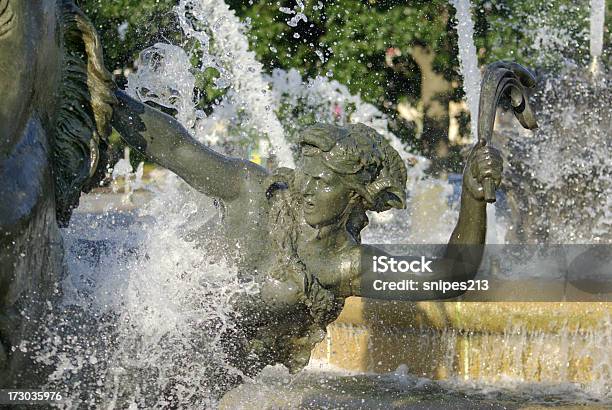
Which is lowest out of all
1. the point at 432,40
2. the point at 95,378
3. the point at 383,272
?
the point at 95,378

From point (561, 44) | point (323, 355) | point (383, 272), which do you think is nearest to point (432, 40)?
point (561, 44)

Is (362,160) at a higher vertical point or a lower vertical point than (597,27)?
lower

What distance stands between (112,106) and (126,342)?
74 cm

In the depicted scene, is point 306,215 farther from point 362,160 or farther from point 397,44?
point 397,44

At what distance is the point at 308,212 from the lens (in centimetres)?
373

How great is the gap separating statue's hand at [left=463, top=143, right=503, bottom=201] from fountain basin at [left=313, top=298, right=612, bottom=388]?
7.65 ft

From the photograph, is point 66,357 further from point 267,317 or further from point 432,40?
point 432,40

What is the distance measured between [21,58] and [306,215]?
1146 millimetres

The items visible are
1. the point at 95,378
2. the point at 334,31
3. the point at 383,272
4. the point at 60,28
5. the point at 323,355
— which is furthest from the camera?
the point at 334,31

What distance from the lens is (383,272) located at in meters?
3.81

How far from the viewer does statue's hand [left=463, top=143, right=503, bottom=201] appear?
3.60 m

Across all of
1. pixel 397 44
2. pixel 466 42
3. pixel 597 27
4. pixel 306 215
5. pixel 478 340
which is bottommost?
pixel 478 340

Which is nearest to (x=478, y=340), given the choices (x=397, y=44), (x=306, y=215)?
(x=306, y=215)

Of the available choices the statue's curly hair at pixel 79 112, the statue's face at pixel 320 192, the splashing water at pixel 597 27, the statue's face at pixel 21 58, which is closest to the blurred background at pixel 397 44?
the splashing water at pixel 597 27
